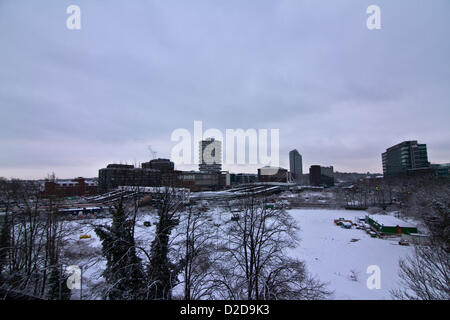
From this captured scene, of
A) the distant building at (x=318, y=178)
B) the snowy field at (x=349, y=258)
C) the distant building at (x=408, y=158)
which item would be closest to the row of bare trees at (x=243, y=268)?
the snowy field at (x=349, y=258)

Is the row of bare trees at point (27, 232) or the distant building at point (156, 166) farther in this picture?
the distant building at point (156, 166)

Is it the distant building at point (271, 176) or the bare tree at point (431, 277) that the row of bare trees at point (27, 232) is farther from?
the bare tree at point (431, 277)

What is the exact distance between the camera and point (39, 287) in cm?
596

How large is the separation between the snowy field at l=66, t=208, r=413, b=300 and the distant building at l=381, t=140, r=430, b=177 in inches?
3053

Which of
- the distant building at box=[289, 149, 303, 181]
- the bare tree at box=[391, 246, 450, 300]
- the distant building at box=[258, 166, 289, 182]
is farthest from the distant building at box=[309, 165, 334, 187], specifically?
the bare tree at box=[391, 246, 450, 300]

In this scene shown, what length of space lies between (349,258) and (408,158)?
3514 inches

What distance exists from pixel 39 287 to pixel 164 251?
3853 millimetres

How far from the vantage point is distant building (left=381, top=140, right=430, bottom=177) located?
73375 mm

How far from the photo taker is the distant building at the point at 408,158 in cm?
7338

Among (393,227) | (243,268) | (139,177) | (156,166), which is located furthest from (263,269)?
(156,166)

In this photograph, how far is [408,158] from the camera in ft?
250

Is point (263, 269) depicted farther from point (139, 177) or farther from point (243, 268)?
point (139, 177)
